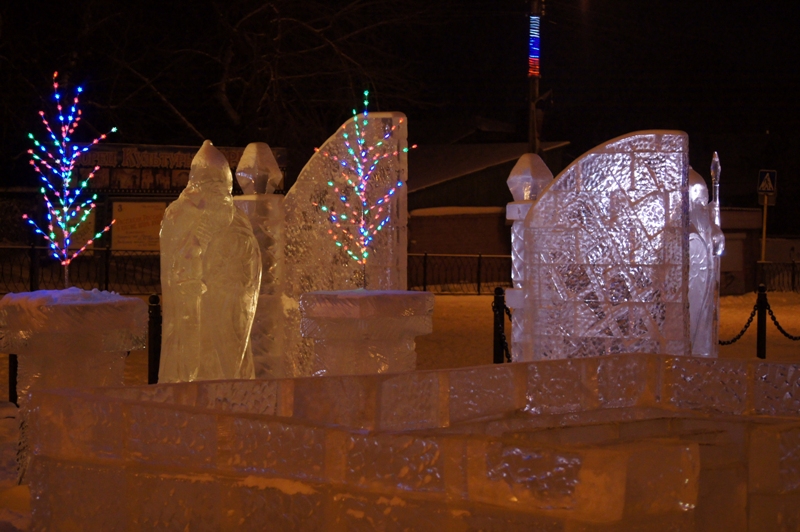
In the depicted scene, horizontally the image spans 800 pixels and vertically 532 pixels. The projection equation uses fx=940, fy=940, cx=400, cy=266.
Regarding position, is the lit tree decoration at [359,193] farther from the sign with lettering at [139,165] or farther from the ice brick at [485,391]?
the sign with lettering at [139,165]

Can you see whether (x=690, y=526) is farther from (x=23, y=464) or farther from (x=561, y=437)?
(x=23, y=464)

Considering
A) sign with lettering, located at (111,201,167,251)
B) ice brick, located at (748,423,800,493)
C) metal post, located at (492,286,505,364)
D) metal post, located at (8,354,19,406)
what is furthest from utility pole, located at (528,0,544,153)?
ice brick, located at (748,423,800,493)

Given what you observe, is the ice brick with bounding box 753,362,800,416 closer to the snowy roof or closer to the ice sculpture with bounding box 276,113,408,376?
the ice sculpture with bounding box 276,113,408,376

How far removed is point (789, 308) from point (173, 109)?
1172 cm

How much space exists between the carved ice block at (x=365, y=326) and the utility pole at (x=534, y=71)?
1078 cm

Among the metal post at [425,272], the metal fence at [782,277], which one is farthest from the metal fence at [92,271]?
the metal fence at [782,277]

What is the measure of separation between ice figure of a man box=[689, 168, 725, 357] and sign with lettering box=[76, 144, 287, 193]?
10142mm

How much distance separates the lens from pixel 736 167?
2878 cm

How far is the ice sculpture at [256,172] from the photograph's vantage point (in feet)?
22.8

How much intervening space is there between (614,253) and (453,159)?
57.0ft

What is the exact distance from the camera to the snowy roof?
21270 mm

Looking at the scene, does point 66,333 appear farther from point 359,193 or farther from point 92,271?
point 92,271

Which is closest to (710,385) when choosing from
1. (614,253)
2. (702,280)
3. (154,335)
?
(614,253)

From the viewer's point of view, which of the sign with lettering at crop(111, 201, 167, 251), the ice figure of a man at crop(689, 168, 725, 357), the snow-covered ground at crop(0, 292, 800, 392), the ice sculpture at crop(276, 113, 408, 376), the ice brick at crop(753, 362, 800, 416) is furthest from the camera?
the sign with lettering at crop(111, 201, 167, 251)
